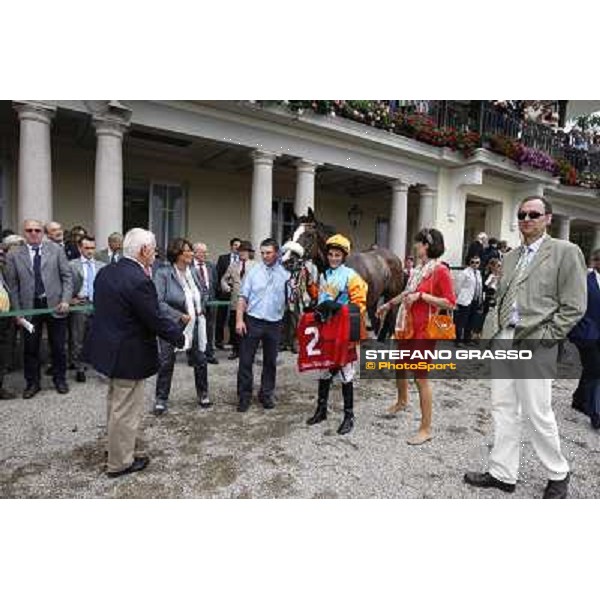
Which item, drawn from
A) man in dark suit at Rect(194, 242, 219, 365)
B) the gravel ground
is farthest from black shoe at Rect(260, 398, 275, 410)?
man in dark suit at Rect(194, 242, 219, 365)

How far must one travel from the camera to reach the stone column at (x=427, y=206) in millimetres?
11609

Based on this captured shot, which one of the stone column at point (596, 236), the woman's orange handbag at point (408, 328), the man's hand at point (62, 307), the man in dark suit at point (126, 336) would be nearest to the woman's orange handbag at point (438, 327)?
the woman's orange handbag at point (408, 328)

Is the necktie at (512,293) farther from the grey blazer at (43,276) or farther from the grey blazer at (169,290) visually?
the grey blazer at (43,276)

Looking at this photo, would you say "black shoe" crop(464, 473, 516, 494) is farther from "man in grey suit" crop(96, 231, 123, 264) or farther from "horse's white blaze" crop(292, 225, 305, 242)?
"man in grey suit" crop(96, 231, 123, 264)

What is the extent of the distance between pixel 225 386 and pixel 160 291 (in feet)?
5.43

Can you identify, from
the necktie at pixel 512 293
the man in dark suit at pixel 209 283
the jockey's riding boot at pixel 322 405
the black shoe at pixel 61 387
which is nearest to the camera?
the necktie at pixel 512 293

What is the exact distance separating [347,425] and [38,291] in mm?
3564

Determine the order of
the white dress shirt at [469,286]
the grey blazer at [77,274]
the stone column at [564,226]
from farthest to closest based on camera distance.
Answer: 1. the stone column at [564,226]
2. the white dress shirt at [469,286]
3. the grey blazer at [77,274]

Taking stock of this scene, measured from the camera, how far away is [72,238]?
6.26m

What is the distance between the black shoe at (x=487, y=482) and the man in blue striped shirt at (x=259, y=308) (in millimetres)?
2259

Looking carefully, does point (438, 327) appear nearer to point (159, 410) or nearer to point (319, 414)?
point (319, 414)

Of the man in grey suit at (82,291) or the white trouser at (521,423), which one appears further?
the man in grey suit at (82,291)

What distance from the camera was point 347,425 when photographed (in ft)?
13.3

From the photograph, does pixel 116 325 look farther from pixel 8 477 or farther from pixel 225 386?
pixel 225 386
